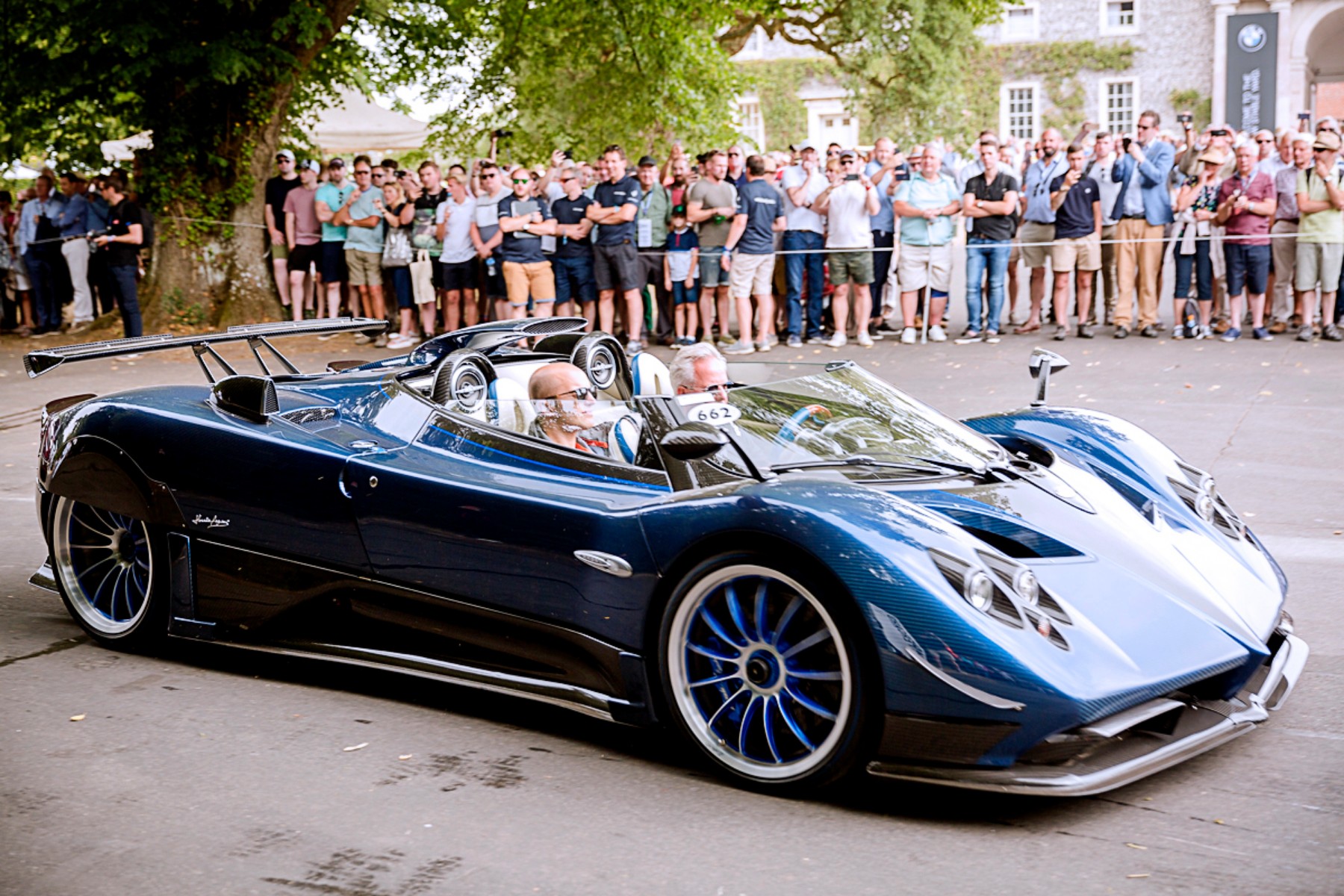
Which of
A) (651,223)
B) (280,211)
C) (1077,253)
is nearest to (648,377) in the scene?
(651,223)

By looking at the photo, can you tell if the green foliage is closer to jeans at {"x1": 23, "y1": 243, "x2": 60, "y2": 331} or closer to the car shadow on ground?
jeans at {"x1": 23, "y1": 243, "x2": 60, "y2": 331}

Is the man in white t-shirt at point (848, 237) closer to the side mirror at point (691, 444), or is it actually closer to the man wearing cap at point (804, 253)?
the man wearing cap at point (804, 253)

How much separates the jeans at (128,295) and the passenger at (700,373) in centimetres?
1278

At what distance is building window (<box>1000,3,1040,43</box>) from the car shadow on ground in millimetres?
44211

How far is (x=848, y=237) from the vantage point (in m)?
14.1

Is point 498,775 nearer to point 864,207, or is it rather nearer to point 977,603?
point 977,603

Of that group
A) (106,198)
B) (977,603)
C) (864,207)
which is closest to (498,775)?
(977,603)

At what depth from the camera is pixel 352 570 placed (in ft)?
15.8

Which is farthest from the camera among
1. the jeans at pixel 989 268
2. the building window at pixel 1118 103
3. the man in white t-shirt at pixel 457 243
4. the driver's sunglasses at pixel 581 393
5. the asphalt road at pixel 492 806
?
the building window at pixel 1118 103

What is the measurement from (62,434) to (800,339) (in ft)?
31.7

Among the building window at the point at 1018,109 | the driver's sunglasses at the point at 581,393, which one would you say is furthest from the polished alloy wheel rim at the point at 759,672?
the building window at the point at 1018,109

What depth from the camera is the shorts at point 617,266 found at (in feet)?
47.1

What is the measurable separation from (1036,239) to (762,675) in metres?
11.2

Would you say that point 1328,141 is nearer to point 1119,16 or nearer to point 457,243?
point 457,243
